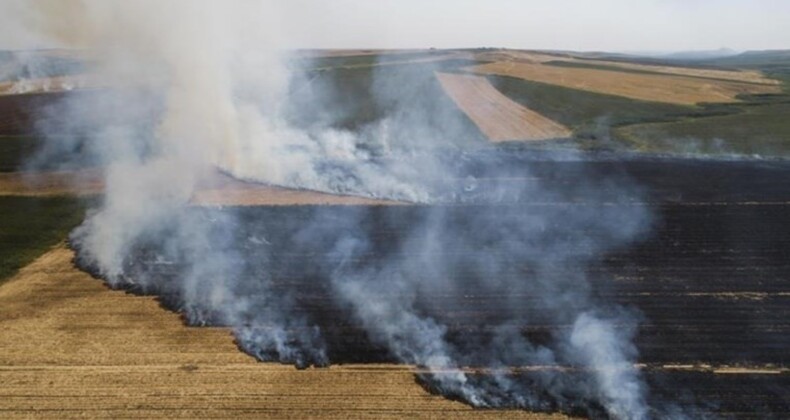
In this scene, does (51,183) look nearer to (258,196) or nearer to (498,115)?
(258,196)

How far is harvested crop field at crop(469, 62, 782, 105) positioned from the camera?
102562 millimetres

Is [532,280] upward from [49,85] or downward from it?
downward

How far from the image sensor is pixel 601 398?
2219 cm

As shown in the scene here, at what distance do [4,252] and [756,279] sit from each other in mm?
42950

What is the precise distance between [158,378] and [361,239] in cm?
1639

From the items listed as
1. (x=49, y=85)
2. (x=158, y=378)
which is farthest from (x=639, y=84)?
(x=158, y=378)

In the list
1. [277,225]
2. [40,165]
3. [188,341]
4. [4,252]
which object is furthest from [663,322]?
[40,165]

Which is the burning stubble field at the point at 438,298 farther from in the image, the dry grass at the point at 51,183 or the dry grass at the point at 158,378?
the dry grass at the point at 51,183

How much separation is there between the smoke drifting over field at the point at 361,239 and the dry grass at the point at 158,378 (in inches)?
46.4

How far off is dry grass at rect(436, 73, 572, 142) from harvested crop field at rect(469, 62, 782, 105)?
805 inches

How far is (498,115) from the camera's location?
81.1m

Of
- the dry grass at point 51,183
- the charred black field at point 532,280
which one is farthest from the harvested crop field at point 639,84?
the dry grass at point 51,183

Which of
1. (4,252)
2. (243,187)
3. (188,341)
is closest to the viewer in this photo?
(188,341)

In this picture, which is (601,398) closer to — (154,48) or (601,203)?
(601,203)
